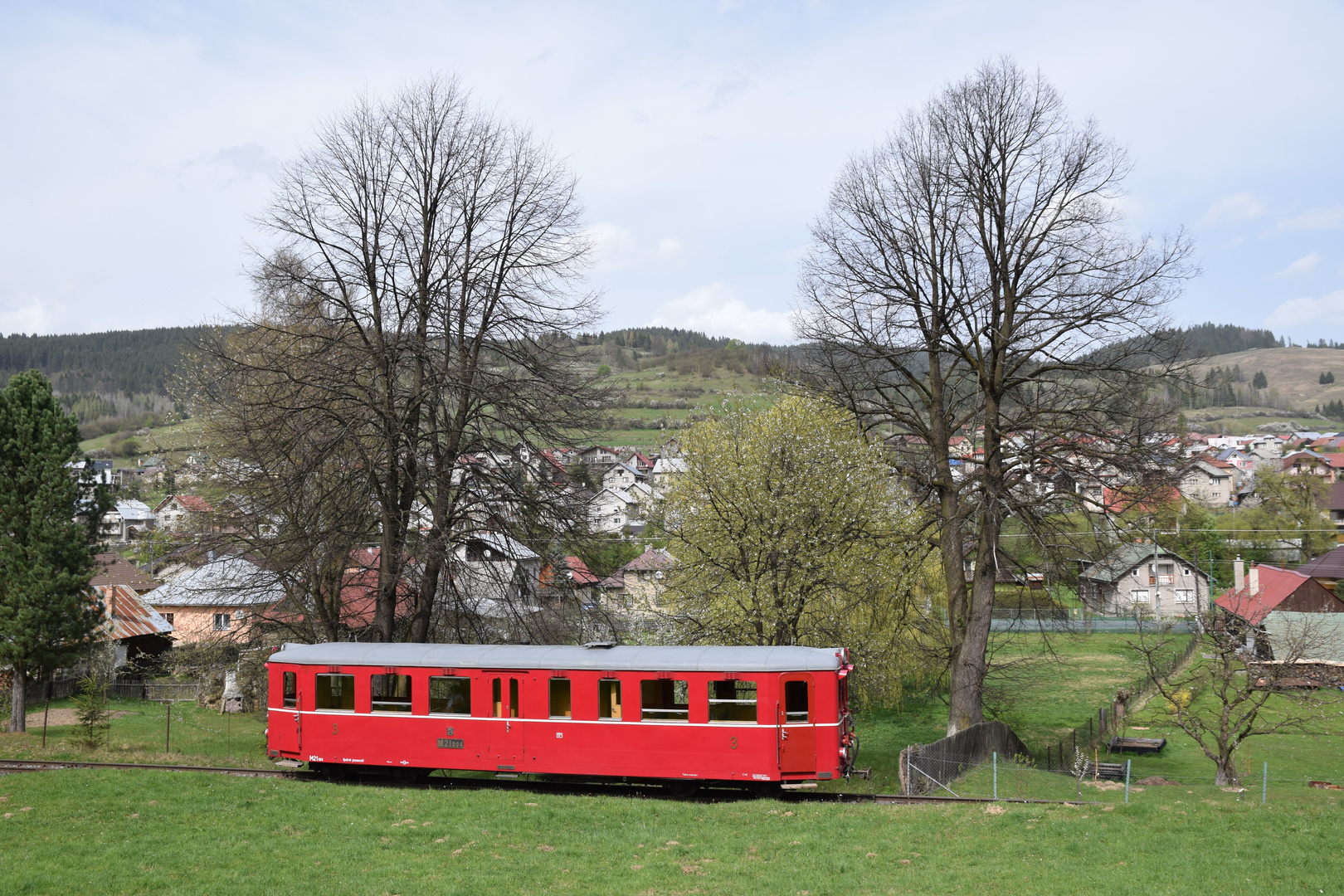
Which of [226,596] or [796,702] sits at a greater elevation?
[226,596]

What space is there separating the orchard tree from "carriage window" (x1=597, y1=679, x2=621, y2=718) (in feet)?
20.1

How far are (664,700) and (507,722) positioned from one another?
299 centimetres

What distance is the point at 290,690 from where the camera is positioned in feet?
59.5

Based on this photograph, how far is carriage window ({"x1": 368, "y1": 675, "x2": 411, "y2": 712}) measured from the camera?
680 inches

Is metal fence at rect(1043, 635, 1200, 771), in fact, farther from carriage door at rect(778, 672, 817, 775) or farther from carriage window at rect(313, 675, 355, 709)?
carriage window at rect(313, 675, 355, 709)

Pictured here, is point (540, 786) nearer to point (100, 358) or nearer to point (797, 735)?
point (797, 735)

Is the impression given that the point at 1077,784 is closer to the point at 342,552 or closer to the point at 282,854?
the point at 282,854

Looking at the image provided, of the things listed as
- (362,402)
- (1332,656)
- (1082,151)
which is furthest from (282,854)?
(1332,656)

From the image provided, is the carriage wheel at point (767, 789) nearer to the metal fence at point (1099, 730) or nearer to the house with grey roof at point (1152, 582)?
the metal fence at point (1099, 730)

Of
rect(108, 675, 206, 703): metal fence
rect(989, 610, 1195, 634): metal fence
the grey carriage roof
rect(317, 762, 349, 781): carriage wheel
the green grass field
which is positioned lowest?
rect(989, 610, 1195, 634): metal fence

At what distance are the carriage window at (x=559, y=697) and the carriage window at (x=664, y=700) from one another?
1.42 m

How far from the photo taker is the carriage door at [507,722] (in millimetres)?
16609

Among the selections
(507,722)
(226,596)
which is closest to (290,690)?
(507,722)

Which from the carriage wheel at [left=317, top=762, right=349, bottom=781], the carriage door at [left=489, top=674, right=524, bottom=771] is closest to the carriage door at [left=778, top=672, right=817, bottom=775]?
the carriage door at [left=489, top=674, right=524, bottom=771]
